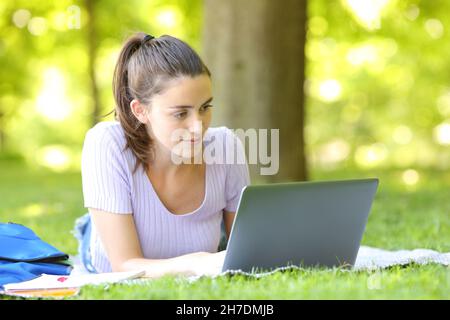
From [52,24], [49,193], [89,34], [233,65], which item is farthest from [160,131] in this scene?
[52,24]

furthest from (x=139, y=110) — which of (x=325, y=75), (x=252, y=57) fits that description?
(x=325, y=75)

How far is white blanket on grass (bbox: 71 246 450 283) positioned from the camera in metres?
2.92

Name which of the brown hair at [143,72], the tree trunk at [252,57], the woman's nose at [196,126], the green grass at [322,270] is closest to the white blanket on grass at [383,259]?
the green grass at [322,270]

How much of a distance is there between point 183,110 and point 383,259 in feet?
4.35

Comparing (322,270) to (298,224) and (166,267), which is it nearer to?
(298,224)

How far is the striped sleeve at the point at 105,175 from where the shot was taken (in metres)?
3.13

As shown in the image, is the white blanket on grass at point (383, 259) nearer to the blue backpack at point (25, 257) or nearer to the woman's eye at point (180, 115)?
the blue backpack at point (25, 257)

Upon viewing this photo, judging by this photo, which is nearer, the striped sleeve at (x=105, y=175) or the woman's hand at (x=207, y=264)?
the woman's hand at (x=207, y=264)

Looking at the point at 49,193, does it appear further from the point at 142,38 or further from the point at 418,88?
the point at 418,88

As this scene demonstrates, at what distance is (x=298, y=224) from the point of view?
282cm

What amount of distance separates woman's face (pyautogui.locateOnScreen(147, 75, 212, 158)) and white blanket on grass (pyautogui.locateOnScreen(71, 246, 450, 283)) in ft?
1.99

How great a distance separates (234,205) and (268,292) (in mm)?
1086

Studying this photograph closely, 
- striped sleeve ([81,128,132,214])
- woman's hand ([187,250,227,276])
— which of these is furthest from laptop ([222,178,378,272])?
striped sleeve ([81,128,132,214])

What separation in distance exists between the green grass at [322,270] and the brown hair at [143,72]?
783 millimetres
